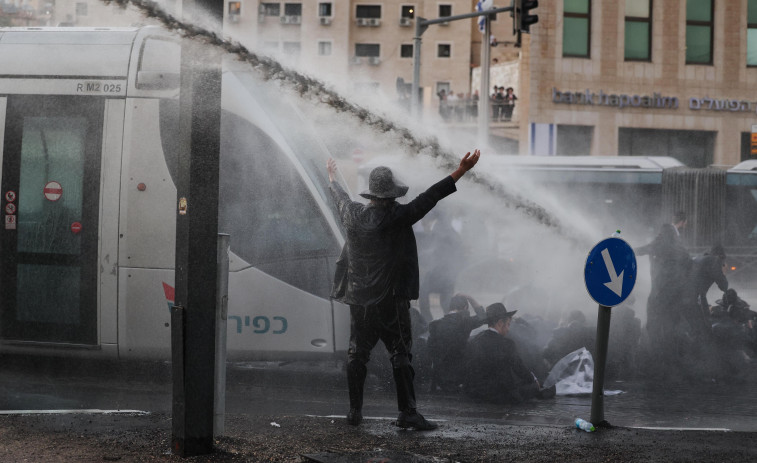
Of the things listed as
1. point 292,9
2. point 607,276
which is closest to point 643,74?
point 607,276

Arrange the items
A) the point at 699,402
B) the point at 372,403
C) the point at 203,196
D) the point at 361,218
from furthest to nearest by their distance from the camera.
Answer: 1. the point at 699,402
2. the point at 372,403
3. the point at 361,218
4. the point at 203,196

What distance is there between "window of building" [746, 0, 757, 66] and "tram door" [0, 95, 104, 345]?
24.2 meters

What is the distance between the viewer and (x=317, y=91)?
26.5ft

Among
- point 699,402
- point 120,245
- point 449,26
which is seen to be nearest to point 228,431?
point 120,245

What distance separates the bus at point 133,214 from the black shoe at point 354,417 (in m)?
1.45

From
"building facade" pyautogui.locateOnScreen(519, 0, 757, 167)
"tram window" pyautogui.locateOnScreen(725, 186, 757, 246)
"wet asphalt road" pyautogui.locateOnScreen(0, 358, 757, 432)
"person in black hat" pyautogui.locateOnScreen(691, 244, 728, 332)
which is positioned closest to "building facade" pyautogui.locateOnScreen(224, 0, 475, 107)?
"building facade" pyautogui.locateOnScreen(519, 0, 757, 167)

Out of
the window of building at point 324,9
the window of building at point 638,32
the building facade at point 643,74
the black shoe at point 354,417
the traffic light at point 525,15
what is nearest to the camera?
the black shoe at point 354,417

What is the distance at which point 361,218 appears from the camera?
6.53m

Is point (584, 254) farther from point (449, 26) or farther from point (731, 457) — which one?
point (449, 26)

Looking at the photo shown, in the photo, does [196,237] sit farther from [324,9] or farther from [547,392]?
[324,9]

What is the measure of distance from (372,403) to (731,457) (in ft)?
9.95

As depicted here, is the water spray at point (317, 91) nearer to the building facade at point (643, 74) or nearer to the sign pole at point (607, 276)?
A: the sign pole at point (607, 276)

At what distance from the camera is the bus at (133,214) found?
7934mm

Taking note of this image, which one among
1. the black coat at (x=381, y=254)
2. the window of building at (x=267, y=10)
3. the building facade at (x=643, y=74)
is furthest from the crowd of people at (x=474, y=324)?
the building facade at (x=643, y=74)
